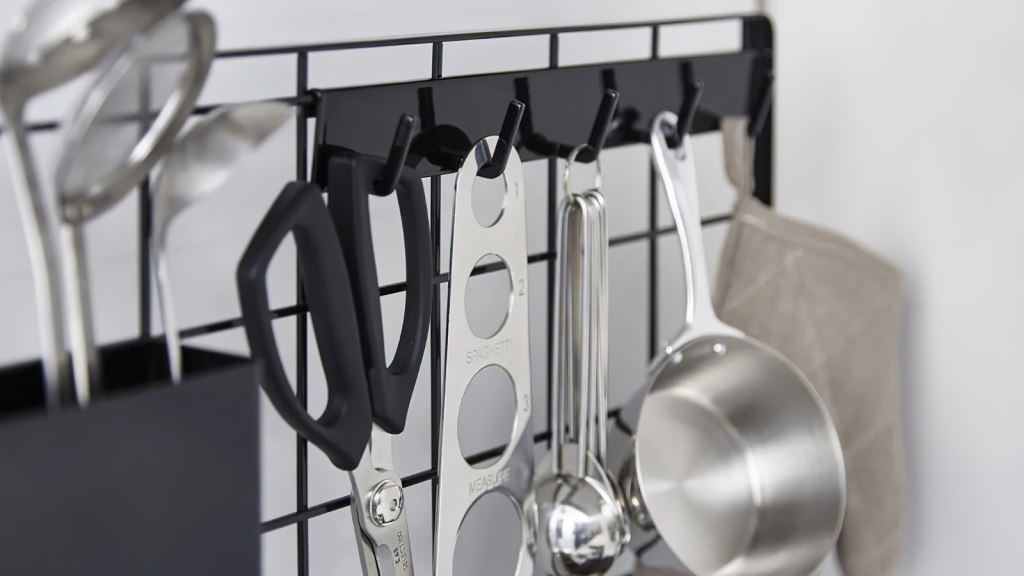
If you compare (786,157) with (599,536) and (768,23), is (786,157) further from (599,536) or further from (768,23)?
(599,536)

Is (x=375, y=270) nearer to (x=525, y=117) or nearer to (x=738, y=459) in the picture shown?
(x=525, y=117)

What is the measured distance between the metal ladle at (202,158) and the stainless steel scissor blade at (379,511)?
11cm

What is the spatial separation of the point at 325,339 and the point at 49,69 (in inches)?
6.0

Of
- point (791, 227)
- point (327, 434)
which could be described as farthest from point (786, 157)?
point (327, 434)

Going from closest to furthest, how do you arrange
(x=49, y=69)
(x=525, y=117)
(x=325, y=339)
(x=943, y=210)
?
(x=49, y=69) < (x=325, y=339) < (x=525, y=117) < (x=943, y=210)

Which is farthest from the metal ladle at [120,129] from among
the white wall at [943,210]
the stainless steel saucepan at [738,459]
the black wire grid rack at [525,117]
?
the white wall at [943,210]

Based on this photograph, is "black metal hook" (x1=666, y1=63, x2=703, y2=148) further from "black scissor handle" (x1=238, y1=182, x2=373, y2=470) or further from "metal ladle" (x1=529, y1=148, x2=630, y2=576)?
"black scissor handle" (x1=238, y1=182, x2=373, y2=470)

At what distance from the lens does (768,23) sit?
655mm

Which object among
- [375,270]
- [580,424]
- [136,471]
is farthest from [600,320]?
[136,471]

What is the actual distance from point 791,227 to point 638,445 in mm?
180

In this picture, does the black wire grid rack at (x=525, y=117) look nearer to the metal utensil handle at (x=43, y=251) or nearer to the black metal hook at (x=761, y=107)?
the black metal hook at (x=761, y=107)

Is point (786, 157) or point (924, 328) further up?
point (786, 157)

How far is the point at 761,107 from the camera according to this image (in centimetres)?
65

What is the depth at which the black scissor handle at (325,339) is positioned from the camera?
0.36 meters
